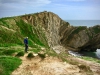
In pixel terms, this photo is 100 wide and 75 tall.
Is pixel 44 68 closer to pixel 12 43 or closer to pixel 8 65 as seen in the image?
pixel 8 65

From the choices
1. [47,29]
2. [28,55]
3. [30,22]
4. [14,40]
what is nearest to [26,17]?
[30,22]

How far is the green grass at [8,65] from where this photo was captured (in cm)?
1814

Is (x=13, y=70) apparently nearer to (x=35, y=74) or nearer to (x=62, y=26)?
(x=35, y=74)

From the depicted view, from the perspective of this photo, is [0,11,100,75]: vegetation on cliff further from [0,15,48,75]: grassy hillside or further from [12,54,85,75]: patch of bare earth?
[12,54,85,75]: patch of bare earth

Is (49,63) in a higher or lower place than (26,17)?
lower

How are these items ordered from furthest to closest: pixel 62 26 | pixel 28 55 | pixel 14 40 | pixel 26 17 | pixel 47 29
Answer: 1. pixel 62 26
2. pixel 47 29
3. pixel 26 17
4. pixel 14 40
5. pixel 28 55

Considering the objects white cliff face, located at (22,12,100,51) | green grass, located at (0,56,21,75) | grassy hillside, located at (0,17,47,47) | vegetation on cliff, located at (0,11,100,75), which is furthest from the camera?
white cliff face, located at (22,12,100,51)

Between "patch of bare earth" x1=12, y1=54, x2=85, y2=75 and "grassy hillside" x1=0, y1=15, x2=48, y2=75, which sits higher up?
"grassy hillside" x1=0, y1=15, x2=48, y2=75

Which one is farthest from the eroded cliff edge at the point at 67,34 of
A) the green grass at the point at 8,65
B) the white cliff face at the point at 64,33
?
the green grass at the point at 8,65

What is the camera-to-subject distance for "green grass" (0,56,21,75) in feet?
59.5

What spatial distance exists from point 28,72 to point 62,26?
6859 centimetres

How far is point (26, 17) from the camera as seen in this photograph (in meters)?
62.5

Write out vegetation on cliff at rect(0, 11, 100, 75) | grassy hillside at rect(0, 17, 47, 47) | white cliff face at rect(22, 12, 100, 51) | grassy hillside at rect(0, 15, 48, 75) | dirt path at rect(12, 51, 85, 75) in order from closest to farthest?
dirt path at rect(12, 51, 85, 75) → grassy hillside at rect(0, 15, 48, 75) → grassy hillside at rect(0, 17, 47, 47) → vegetation on cliff at rect(0, 11, 100, 75) → white cliff face at rect(22, 12, 100, 51)

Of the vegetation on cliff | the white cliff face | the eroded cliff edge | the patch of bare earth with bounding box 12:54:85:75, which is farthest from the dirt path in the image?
the white cliff face
